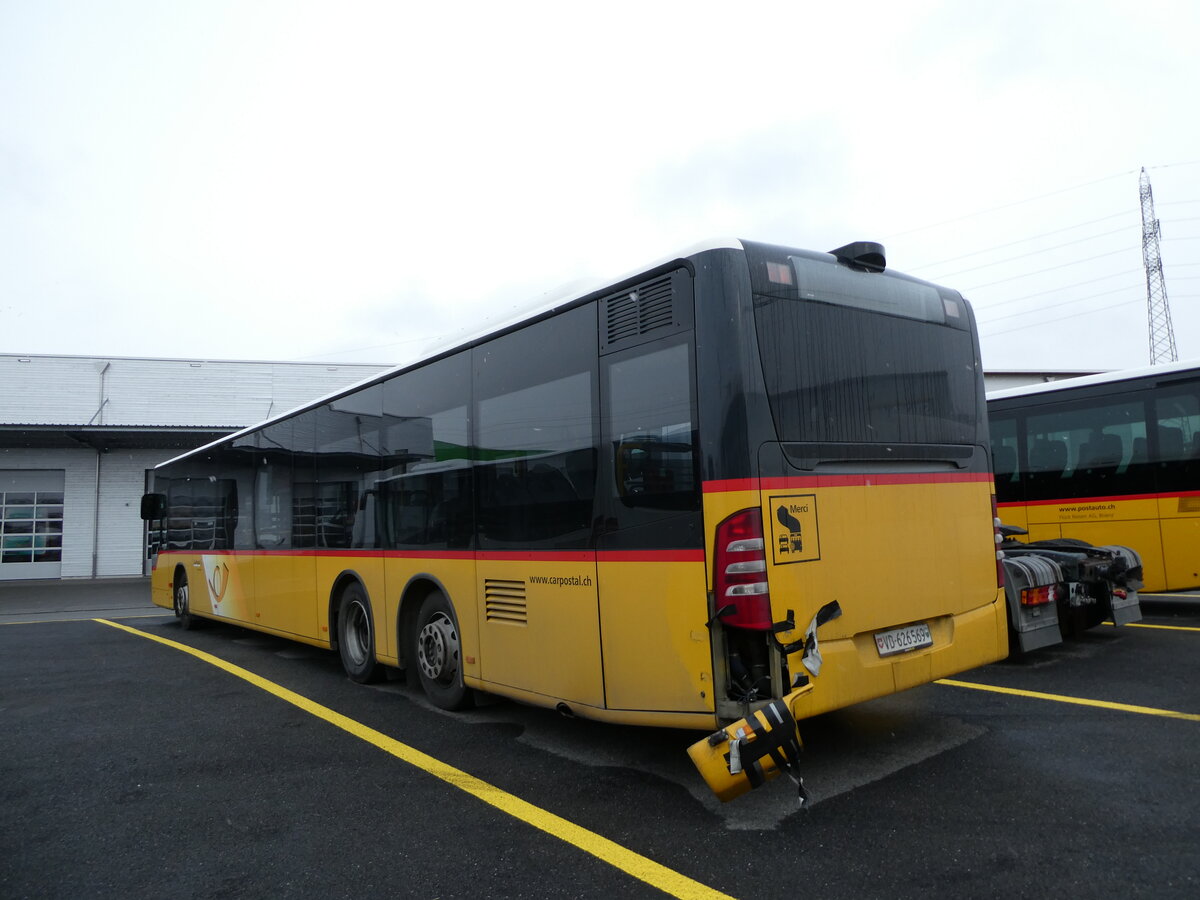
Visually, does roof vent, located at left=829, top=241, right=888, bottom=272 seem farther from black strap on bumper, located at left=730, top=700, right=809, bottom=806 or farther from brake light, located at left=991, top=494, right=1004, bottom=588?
black strap on bumper, located at left=730, top=700, right=809, bottom=806

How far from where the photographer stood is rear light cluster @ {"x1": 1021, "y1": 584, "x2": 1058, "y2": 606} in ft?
22.1

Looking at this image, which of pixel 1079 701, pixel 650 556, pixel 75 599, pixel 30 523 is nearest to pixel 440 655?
pixel 650 556

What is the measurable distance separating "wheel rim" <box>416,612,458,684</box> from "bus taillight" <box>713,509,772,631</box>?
2.86m

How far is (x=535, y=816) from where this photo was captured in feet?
13.6

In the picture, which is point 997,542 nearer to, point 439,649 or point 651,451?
point 651,451

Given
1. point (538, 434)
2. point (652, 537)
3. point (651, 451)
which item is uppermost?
point (538, 434)

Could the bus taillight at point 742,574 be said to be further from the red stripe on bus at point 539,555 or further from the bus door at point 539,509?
the bus door at point 539,509

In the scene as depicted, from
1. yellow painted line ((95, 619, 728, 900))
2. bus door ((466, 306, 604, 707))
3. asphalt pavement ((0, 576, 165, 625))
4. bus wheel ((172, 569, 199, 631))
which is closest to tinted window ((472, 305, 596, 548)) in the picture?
bus door ((466, 306, 604, 707))

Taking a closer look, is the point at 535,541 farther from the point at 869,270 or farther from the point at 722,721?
the point at 869,270

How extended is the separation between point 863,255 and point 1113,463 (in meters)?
7.46

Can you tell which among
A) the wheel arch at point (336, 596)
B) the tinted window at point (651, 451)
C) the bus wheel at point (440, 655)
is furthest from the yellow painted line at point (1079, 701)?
the wheel arch at point (336, 596)

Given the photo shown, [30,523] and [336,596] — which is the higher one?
[30,523]

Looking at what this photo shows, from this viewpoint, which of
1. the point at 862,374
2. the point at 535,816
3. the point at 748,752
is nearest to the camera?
the point at 748,752

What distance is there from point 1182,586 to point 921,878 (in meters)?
8.53
